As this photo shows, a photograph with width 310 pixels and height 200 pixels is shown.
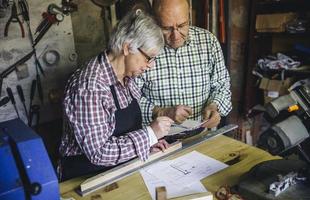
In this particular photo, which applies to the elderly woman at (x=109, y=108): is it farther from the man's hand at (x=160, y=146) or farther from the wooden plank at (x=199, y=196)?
the wooden plank at (x=199, y=196)

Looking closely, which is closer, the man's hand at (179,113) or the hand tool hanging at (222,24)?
the man's hand at (179,113)

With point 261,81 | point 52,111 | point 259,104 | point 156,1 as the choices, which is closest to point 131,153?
point 156,1

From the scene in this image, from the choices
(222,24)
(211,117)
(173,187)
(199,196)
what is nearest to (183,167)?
(173,187)

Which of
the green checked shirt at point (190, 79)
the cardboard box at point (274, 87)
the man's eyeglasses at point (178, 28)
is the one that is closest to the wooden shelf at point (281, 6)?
the cardboard box at point (274, 87)

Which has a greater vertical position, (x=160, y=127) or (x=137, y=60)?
(x=137, y=60)

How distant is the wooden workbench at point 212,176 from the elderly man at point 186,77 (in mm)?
345

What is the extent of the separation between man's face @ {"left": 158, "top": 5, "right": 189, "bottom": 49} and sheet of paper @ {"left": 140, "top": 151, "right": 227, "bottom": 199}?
776mm

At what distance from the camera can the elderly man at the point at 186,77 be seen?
1.94m

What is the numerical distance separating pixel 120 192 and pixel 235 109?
2.59 m

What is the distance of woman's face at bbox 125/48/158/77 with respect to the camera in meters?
1.42

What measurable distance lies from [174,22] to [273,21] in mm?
1527

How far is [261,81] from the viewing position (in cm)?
311

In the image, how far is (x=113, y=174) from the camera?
1.31 m

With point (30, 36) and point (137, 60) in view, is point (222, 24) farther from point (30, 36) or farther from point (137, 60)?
point (137, 60)
